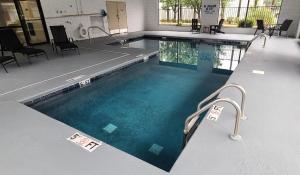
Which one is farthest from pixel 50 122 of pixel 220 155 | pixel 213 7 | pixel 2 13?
pixel 213 7

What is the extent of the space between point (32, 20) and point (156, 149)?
744cm

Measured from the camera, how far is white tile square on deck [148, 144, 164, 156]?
239 centimetres

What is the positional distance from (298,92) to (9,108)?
433cm

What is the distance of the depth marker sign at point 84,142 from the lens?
193 cm

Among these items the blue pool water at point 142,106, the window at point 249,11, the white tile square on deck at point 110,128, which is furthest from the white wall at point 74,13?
the white tile square on deck at point 110,128

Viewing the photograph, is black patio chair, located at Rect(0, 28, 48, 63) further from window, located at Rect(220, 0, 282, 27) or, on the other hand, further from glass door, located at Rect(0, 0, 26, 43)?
window, located at Rect(220, 0, 282, 27)

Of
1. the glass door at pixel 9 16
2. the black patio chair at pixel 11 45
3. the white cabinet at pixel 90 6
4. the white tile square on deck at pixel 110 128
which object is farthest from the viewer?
the white cabinet at pixel 90 6

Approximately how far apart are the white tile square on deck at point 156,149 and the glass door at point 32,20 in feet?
23.4

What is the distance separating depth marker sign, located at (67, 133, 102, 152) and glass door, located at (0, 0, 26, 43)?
675cm

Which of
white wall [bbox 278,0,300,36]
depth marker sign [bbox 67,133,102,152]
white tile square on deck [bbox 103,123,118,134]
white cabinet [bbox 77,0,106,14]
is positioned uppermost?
white cabinet [bbox 77,0,106,14]

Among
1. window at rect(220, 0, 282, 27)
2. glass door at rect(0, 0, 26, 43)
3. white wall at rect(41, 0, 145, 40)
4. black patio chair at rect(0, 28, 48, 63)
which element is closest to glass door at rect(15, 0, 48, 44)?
glass door at rect(0, 0, 26, 43)

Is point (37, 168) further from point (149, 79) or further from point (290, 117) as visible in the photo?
point (149, 79)

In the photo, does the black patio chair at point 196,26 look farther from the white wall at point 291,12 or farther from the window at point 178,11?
the white wall at point 291,12

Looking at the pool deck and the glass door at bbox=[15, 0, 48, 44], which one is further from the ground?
the glass door at bbox=[15, 0, 48, 44]
